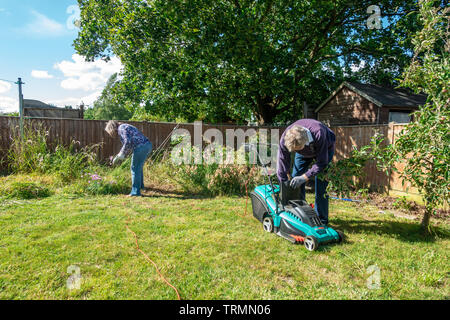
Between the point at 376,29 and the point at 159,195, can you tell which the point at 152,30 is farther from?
the point at 376,29

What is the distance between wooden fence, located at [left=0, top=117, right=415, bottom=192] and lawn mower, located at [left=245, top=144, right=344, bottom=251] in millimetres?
3724

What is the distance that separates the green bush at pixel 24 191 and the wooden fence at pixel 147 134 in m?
2.25

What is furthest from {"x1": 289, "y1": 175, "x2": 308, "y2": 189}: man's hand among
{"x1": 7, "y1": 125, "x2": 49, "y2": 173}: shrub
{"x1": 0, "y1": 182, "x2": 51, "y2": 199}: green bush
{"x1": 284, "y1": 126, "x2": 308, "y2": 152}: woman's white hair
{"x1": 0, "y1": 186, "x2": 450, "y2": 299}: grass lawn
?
{"x1": 7, "y1": 125, "x2": 49, "y2": 173}: shrub

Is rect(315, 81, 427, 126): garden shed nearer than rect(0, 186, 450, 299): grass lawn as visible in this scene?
No

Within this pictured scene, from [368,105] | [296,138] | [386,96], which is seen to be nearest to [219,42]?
[296,138]

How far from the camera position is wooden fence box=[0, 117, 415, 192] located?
602cm

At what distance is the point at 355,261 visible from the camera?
269 cm

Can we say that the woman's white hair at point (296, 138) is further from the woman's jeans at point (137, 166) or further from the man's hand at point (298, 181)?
the woman's jeans at point (137, 166)

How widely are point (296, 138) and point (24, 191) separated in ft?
16.3

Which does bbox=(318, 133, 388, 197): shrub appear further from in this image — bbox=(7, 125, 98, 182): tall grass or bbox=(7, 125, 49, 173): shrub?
bbox=(7, 125, 49, 173): shrub

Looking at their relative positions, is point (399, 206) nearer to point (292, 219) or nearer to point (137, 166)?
point (292, 219)

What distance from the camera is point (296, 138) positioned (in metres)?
3.01

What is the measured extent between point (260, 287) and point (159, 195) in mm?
3603
